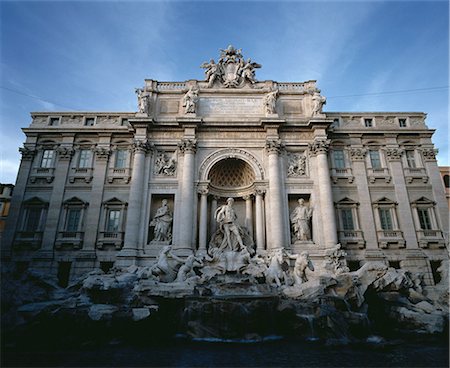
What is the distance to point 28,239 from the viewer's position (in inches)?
742

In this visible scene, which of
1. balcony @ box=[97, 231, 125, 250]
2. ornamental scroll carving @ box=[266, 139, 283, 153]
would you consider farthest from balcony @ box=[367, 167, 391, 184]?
balcony @ box=[97, 231, 125, 250]

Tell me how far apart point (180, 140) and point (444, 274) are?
18.8 metres

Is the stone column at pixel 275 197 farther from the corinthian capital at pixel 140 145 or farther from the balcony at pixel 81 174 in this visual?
the balcony at pixel 81 174

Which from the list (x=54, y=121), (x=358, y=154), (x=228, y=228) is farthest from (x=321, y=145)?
(x=54, y=121)

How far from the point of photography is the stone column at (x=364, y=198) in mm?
18969

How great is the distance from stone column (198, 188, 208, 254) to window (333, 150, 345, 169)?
32.3ft

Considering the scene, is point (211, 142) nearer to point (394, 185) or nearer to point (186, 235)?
point (186, 235)

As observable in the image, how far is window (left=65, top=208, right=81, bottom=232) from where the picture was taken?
1931 cm

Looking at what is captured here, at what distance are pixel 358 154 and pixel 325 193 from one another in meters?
4.80

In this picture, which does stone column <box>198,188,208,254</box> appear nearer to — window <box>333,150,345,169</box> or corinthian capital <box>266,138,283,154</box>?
corinthian capital <box>266,138,283,154</box>

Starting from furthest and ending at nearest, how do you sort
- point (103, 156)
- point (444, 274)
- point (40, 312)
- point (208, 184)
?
point (103, 156) < point (208, 184) < point (444, 274) < point (40, 312)

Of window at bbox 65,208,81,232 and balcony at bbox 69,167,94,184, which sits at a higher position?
balcony at bbox 69,167,94,184

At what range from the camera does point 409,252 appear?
18.6 metres

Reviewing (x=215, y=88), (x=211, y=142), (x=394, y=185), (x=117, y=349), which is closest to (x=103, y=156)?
(x=211, y=142)
